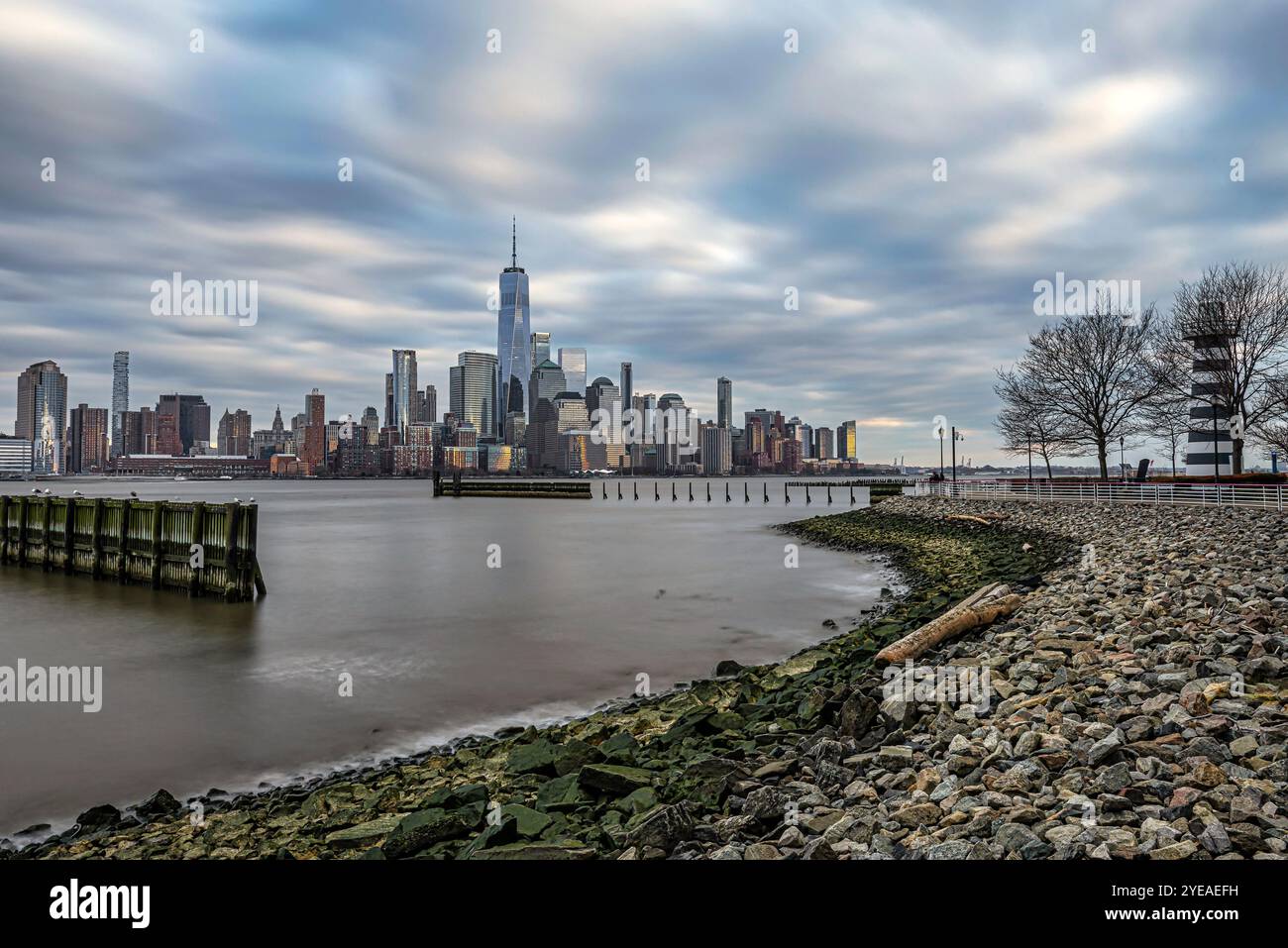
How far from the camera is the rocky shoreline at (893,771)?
215 inches

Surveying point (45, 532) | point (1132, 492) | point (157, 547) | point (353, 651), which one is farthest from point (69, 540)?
point (1132, 492)

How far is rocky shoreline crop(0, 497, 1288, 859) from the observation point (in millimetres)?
5461

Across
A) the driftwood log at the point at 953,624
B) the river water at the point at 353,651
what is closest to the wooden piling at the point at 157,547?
the river water at the point at 353,651

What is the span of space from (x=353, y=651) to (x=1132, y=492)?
140 ft

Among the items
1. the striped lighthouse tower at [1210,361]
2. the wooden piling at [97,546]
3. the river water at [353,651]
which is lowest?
the river water at [353,651]

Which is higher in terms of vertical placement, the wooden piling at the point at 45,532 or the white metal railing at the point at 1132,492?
the white metal railing at the point at 1132,492

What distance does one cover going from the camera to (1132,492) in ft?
142

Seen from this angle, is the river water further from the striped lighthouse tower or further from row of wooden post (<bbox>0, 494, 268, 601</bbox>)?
the striped lighthouse tower

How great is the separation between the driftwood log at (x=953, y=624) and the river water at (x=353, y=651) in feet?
15.8

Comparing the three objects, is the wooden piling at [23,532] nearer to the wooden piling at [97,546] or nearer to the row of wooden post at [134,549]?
the row of wooden post at [134,549]
